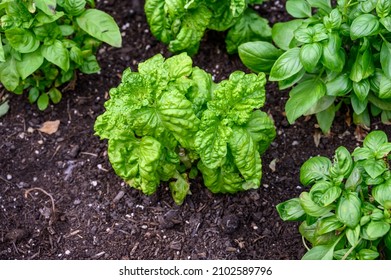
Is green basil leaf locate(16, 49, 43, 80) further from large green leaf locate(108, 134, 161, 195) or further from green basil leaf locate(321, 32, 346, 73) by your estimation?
green basil leaf locate(321, 32, 346, 73)

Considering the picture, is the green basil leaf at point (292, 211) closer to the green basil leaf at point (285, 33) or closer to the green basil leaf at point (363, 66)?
the green basil leaf at point (363, 66)

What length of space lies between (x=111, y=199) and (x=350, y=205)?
141 cm

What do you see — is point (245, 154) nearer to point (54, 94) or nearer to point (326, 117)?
point (326, 117)

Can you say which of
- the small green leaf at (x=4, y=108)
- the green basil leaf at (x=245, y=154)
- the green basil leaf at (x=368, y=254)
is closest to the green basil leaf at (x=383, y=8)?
the green basil leaf at (x=245, y=154)

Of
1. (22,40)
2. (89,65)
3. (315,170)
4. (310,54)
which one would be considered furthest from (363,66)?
(22,40)

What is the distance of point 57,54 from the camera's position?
3.58 m

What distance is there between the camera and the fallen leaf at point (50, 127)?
3.98 meters

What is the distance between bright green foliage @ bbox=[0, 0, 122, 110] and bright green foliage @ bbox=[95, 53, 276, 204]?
0.57 meters

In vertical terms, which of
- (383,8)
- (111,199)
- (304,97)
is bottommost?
(111,199)

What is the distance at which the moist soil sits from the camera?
351 cm

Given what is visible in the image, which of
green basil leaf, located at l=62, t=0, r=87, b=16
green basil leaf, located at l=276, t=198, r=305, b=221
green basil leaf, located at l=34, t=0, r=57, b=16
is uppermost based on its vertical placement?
green basil leaf, located at l=34, t=0, r=57, b=16

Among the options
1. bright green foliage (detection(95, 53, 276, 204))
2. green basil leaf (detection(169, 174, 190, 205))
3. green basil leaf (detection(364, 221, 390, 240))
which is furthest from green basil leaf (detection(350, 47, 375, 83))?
green basil leaf (detection(169, 174, 190, 205))

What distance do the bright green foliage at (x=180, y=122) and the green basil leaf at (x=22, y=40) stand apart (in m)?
0.65
